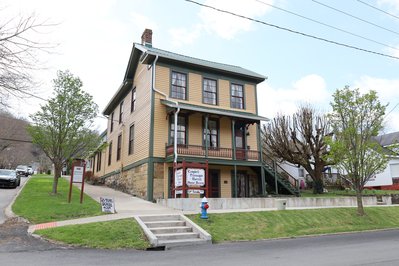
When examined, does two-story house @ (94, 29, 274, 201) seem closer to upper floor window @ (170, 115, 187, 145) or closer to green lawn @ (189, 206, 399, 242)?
upper floor window @ (170, 115, 187, 145)

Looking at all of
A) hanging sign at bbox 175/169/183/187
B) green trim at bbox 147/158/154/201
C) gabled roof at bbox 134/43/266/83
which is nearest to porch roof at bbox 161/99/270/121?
gabled roof at bbox 134/43/266/83

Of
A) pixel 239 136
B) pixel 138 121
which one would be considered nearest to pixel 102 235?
pixel 138 121

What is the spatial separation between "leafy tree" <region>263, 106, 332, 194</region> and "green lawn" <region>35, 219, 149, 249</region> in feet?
57.5

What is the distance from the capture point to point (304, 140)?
2484 cm

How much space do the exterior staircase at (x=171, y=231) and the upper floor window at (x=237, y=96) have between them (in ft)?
37.9

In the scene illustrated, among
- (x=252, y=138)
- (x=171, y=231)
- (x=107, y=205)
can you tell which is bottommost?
(x=171, y=231)

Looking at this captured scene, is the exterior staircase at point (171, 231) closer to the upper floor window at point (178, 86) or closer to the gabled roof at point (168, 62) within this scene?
the upper floor window at point (178, 86)

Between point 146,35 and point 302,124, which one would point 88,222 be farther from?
point 302,124

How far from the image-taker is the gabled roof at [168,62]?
19500 millimetres

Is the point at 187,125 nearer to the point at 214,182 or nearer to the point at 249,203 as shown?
the point at 214,182

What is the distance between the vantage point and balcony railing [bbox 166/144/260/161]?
18.4 m

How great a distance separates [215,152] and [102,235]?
11.2 m

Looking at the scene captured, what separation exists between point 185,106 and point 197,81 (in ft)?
10.2

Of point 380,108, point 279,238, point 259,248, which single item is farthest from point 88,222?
point 380,108
